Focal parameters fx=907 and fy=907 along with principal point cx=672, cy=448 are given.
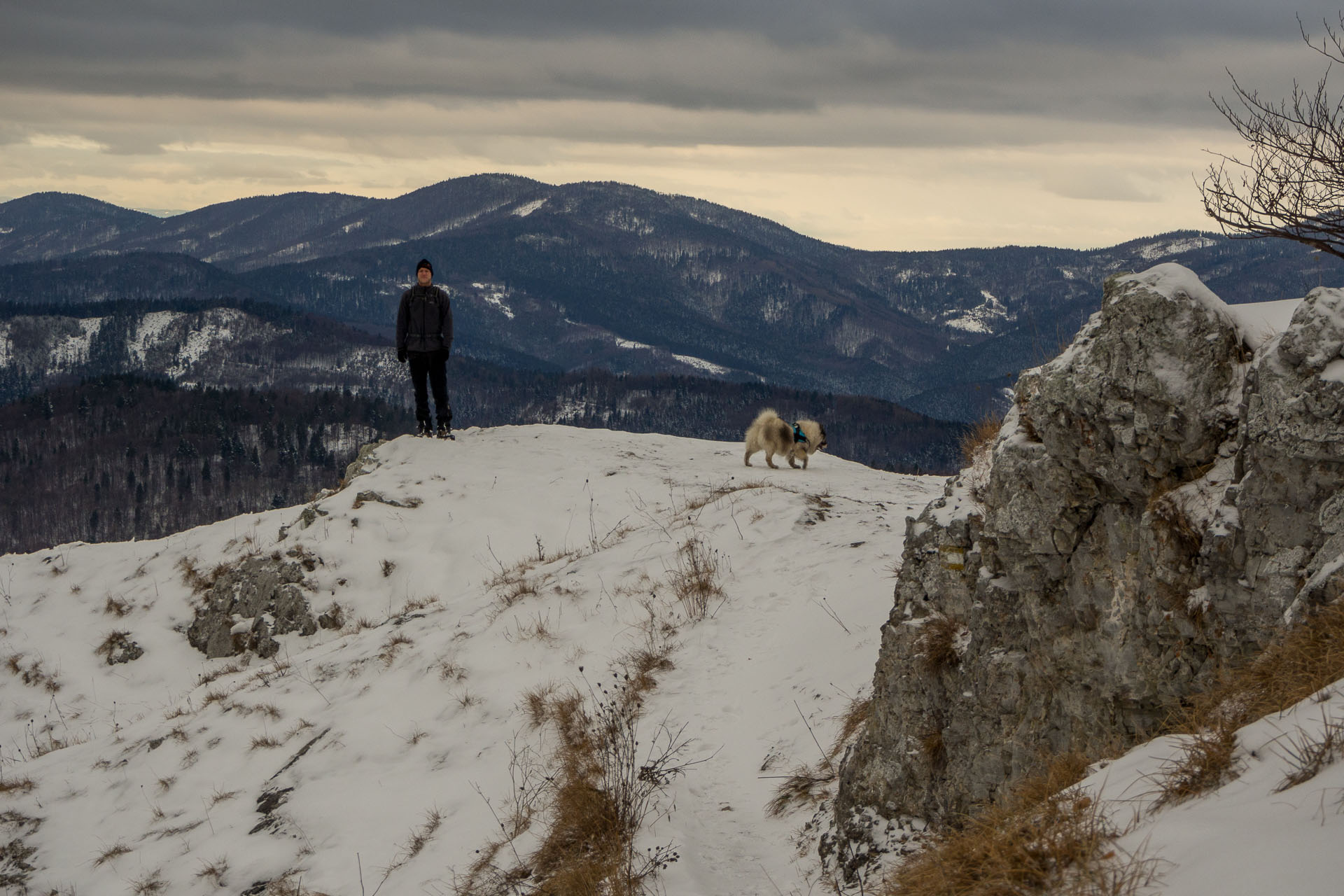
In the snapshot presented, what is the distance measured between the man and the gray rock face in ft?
13.0

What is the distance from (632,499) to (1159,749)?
1178cm

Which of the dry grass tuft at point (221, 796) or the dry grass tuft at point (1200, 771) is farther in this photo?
the dry grass tuft at point (221, 796)

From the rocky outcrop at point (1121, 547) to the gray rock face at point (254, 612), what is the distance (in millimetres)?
10165

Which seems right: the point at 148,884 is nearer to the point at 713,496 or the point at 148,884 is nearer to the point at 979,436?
the point at 713,496

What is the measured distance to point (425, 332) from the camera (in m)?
16.6

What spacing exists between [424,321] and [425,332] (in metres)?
0.21

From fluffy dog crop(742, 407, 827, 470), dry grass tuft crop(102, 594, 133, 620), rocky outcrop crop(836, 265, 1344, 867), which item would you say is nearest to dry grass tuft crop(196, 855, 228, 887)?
rocky outcrop crop(836, 265, 1344, 867)

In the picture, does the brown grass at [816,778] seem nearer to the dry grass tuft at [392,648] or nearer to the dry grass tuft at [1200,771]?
the dry grass tuft at [1200,771]

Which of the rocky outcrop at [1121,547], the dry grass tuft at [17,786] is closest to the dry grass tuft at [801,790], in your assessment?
the rocky outcrop at [1121,547]

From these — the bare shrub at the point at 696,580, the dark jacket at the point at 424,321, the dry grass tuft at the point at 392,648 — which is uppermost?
the dark jacket at the point at 424,321

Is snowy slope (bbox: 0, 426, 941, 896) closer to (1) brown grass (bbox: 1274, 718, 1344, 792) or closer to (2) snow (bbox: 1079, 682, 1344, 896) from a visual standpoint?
(2) snow (bbox: 1079, 682, 1344, 896)

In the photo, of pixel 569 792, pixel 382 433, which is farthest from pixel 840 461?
pixel 382 433

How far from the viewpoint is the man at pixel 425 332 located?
16391 millimetres

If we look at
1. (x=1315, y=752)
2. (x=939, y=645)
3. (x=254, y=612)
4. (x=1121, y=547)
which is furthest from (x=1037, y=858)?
(x=254, y=612)
